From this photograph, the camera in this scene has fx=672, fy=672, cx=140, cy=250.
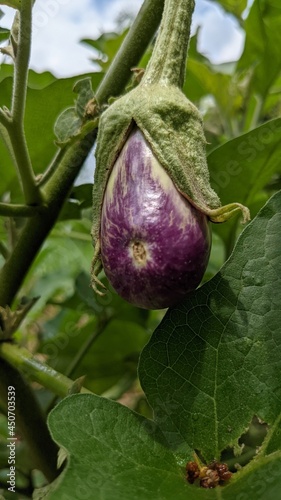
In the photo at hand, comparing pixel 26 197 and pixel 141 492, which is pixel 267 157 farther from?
pixel 141 492

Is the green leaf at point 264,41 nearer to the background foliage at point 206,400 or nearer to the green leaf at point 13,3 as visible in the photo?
the background foliage at point 206,400

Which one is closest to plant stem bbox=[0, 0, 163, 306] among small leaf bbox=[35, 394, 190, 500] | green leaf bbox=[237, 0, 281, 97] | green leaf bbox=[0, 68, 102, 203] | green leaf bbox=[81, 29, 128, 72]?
green leaf bbox=[0, 68, 102, 203]

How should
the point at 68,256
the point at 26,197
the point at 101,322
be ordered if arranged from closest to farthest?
the point at 26,197, the point at 101,322, the point at 68,256

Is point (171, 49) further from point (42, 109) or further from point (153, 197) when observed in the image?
point (42, 109)

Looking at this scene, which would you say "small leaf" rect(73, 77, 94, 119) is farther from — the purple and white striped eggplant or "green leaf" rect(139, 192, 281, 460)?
"green leaf" rect(139, 192, 281, 460)

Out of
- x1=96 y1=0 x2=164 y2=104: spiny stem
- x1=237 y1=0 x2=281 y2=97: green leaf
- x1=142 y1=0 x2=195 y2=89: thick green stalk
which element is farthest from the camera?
x1=237 y1=0 x2=281 y2=97: green leaf

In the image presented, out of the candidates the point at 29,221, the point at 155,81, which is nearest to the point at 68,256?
the point at 29,221

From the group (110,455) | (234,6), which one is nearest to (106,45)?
(234,6)
